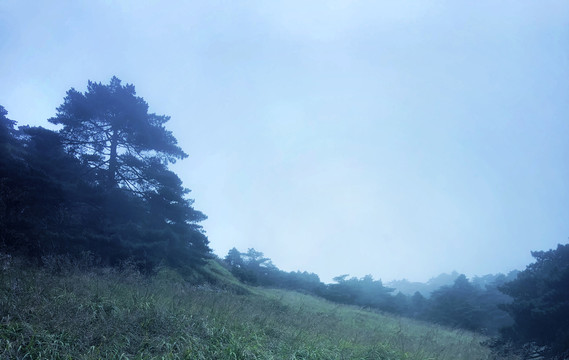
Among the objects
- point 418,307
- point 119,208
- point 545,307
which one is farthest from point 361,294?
point 119,208

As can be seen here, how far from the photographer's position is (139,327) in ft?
17.5

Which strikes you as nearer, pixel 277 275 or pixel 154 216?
pixel 154 216

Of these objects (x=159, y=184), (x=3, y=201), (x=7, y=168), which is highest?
(x=159, y=184)

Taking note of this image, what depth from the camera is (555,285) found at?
884 cm

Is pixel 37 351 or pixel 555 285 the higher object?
pixel 555 285

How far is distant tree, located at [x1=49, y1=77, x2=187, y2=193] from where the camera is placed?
1352 cm

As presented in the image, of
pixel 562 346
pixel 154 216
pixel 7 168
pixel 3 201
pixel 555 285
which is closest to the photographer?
pixel 562 346

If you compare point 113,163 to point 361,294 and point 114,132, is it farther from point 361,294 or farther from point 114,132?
point 361,294

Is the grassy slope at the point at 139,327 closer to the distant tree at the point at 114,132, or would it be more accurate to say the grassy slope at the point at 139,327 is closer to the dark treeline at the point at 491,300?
the dark treeline at the point at 491,300

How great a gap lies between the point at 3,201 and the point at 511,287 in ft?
58.7

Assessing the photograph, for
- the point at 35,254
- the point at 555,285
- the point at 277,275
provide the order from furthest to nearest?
the point at 277,275
the point at 35,254
the point at 555,285

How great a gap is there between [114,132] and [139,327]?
11.5 m

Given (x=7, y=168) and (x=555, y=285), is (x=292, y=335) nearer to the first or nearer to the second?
(x=555, y=285)

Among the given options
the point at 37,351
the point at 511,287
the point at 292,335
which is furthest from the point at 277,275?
the point at 37,351
